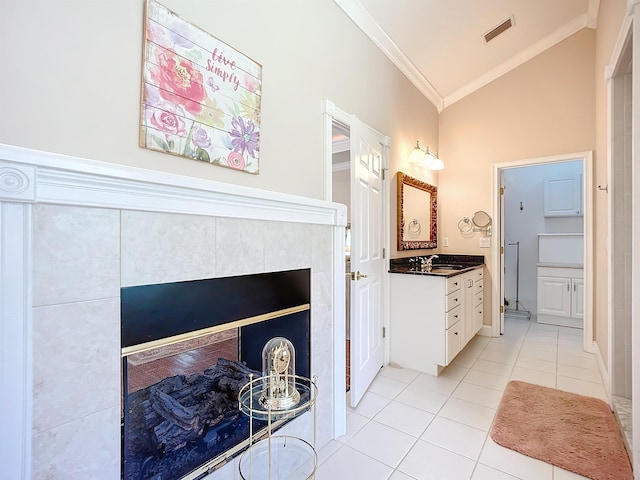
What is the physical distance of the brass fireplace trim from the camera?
104 centimetres

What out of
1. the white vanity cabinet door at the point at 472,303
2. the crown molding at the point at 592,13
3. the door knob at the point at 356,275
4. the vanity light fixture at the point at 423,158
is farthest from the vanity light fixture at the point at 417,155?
the crown molding at the point at 592,13

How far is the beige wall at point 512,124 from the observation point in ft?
11.0

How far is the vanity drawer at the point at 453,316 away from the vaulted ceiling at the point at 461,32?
2.44m

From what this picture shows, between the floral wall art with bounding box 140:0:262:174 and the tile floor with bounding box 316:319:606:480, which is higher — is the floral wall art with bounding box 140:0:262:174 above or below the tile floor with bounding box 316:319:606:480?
above

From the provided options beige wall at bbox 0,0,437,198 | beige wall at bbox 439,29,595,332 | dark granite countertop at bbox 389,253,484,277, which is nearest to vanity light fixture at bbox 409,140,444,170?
beige wall at bbox 439,29,595,332

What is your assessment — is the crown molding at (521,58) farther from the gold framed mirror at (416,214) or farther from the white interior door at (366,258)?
the white interior door at (366,258)

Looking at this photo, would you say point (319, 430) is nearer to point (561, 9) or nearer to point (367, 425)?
point (367, 425)

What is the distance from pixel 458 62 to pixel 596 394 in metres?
3.36

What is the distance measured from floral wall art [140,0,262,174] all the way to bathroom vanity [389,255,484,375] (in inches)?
72.7

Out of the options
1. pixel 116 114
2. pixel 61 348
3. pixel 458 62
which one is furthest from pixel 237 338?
pixel 458 62

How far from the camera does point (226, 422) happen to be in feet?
4.63

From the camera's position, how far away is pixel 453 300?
2.81m

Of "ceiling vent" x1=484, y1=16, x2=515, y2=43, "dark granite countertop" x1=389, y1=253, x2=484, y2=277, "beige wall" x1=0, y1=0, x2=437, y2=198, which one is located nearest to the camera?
"beige wall" x1=0, y1=0, x2=437, y2=198

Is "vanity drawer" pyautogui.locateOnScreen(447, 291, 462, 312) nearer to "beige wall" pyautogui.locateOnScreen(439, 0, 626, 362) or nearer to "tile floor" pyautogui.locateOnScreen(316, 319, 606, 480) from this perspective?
"tile floor" pyautogui.locateOnScreen(316, 319, 606, 480)
